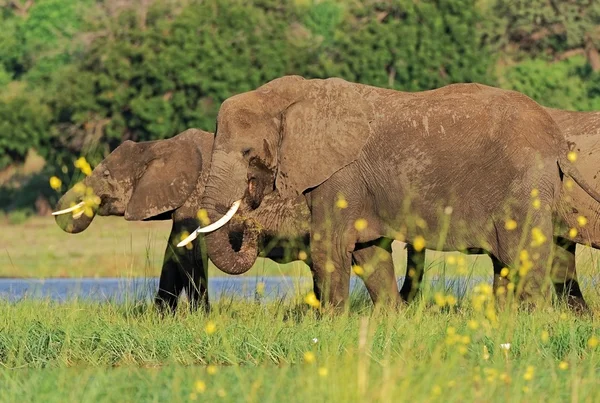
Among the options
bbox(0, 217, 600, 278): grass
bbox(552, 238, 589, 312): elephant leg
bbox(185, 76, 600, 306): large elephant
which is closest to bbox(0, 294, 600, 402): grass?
bbox(185, 76, 600, 306): large elephant

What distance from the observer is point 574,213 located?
41.4ft

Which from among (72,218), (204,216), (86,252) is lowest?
(86,252)

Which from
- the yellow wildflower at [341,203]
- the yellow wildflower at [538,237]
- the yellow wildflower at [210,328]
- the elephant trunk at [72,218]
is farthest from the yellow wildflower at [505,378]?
the elephant trunk at [72,218]

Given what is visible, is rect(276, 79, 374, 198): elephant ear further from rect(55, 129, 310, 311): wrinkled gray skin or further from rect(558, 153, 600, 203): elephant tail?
rect(558, 153, 600, 203): elephant tail

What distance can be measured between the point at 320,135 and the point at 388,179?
64 centimetres

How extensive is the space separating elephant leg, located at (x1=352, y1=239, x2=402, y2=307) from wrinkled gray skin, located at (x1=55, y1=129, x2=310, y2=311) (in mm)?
1109

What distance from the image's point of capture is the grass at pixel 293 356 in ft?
26.3

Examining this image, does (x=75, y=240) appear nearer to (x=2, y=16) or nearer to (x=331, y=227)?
(x=331, y=227)

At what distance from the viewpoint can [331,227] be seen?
12086 mm

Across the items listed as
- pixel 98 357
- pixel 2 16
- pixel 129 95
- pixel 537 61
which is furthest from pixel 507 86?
pixel 98 357

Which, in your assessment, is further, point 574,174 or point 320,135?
point 320,135

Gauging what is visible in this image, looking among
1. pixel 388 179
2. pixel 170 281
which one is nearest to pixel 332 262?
pixel 388 179

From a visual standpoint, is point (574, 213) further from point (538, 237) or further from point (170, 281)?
point (170, 281)

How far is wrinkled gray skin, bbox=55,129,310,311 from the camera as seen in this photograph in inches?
559
